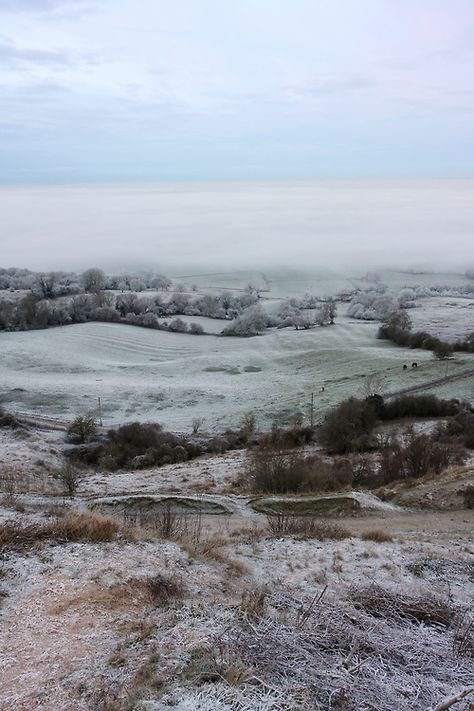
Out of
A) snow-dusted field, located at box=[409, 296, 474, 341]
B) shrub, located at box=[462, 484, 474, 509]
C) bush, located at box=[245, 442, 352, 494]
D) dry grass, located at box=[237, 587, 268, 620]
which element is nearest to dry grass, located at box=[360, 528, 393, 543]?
shrub, located at box=[462, 484, 474, 509]

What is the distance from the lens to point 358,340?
200 feet

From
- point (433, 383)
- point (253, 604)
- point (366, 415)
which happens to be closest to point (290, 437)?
point (366, 415)

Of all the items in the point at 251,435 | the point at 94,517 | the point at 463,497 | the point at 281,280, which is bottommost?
the point at 251,435

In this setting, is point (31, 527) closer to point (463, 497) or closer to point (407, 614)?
point (407, 614)

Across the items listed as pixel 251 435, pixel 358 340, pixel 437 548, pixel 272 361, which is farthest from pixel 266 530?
pixel 358 340

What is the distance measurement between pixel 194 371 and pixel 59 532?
41.9 meters

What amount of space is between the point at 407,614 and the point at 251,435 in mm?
25725

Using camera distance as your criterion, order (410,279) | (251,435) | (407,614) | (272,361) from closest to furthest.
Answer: (407,614) < (251,435) < (272,361) < (410,279)

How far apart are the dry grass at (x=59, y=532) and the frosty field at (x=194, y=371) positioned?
2607cm

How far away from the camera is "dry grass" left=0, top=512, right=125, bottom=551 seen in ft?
30.6

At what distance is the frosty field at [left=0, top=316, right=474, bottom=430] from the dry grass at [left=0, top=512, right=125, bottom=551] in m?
26.1

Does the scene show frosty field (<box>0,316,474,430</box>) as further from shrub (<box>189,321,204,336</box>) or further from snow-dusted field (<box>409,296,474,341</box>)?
snow-dusted field (<box>409,296,474,341</box>)

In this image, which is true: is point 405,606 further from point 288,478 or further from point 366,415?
point 366,415

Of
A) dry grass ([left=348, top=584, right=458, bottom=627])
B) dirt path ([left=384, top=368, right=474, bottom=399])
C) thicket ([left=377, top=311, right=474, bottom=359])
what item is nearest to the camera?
dry grass ([left=348, top=584, right=458, bottom=627])
